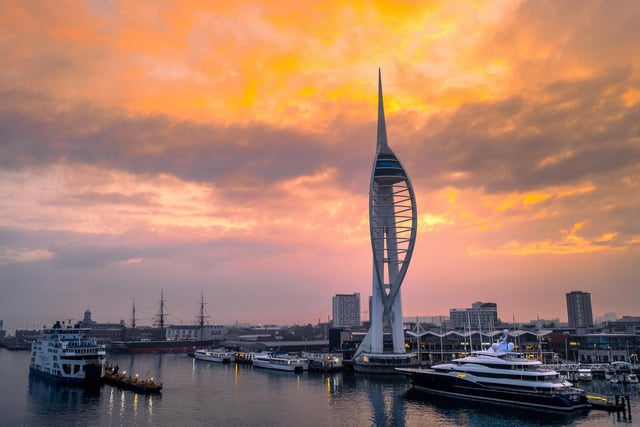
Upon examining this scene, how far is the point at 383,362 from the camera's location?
85000 mm

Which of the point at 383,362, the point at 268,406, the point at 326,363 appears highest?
the point at 383,362

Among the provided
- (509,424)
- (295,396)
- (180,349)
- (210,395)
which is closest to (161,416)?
(210,395)

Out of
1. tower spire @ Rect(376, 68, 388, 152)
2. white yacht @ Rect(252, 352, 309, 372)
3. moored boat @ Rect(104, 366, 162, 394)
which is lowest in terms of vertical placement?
white yacht @ Rect(252, 352, 309, 372)

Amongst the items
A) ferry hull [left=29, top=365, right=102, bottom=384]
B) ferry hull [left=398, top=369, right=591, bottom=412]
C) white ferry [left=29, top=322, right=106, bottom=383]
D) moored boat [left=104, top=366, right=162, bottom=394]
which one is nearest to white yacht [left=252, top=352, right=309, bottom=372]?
moored boat [left=104, top=366, right=162, bottom=394]

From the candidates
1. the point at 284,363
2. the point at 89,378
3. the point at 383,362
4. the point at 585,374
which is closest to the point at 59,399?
the point at 89,378

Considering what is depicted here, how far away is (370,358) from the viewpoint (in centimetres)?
8594

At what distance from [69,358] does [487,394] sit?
193 feet

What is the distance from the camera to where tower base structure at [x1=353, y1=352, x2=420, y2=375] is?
83312 millimetres

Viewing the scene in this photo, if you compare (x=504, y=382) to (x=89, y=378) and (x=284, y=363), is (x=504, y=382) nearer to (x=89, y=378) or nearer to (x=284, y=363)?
(x=284, y=363)

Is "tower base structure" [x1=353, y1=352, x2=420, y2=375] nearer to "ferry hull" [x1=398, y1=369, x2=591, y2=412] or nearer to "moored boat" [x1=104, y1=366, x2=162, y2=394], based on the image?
"ferry hull" [x1=398, y1=369, x2=591, y2=412]

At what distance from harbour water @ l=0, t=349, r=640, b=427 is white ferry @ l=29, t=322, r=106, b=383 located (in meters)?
2.24

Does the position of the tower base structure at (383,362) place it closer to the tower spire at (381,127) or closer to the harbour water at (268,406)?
the harbour water at (268,406)

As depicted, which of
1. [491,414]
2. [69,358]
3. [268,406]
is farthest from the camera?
[69,358]

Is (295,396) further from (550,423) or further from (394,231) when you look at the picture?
(394,231)
